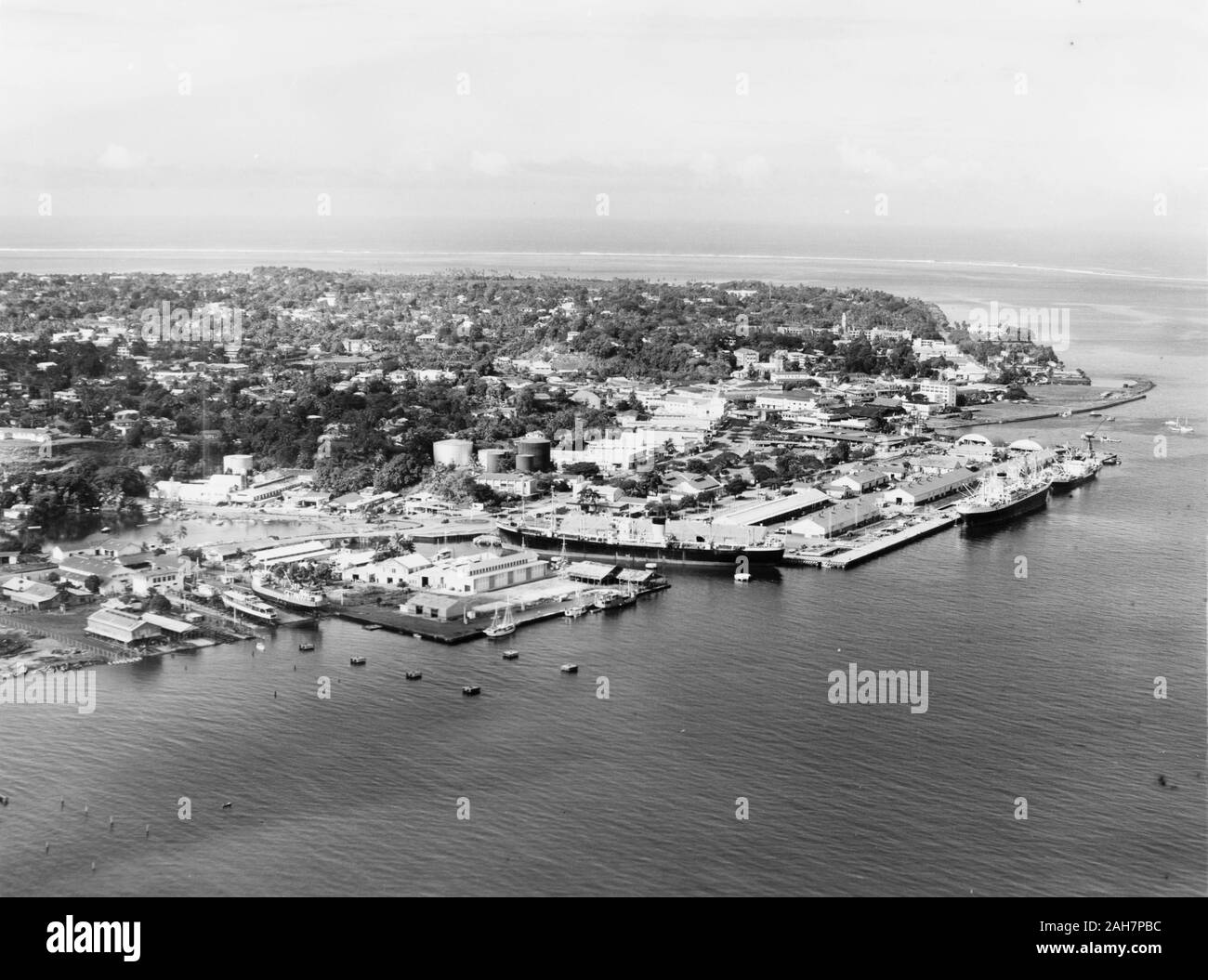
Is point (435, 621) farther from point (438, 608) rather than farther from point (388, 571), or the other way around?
point (388, 571)

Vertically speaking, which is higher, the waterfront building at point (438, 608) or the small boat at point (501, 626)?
the waterfront building at point (438, 608)

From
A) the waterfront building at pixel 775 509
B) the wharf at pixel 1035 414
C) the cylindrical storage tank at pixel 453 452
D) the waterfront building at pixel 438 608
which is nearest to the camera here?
the waterfront building at pixel 438 608

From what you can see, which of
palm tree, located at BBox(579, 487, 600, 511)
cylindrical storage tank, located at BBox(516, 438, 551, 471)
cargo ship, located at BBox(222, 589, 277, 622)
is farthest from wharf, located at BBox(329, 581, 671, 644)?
cylindrical storage tank, located at BBox(516, 438, 551, 471)

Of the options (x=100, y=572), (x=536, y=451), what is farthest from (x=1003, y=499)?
(x=100, y=572)

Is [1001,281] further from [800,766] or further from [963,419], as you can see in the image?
[800,766]

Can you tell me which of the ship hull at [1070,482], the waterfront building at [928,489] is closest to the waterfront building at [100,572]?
the waterfront building at [928,489]

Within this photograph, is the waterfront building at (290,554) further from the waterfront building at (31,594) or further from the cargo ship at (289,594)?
the waterfront building at (31,594)
